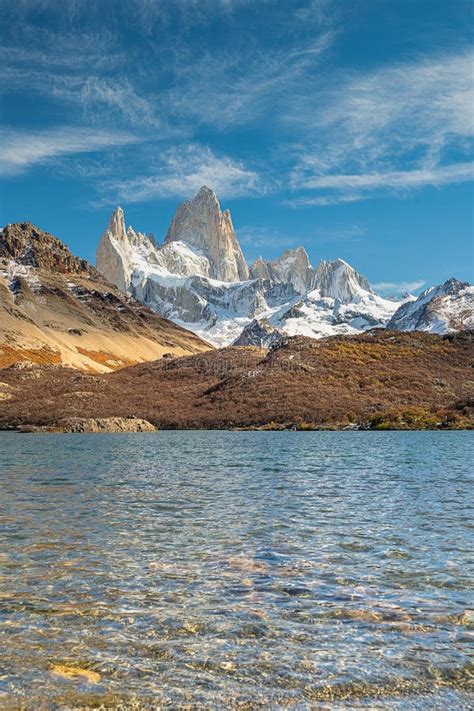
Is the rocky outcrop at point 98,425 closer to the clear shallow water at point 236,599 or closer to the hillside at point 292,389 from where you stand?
the hillside at point 292,389

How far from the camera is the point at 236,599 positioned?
13.4 meters

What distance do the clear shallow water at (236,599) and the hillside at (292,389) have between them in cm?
7801

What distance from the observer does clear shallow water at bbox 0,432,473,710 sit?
942 centimetres

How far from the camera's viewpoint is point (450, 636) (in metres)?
11.2

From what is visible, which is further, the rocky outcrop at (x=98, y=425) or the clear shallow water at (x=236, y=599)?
the rocky outcrop at (x=98, y=425)

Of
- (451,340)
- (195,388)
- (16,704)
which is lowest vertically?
(16,704)

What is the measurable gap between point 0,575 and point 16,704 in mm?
6790

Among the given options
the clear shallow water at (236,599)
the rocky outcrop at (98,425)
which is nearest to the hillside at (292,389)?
the rocky outcrop at (98,425)

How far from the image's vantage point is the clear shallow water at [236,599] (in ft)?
30.9

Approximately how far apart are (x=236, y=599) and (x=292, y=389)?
4156 inches

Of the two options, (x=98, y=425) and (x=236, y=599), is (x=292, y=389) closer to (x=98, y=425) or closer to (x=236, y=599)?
(x=98, y=425)

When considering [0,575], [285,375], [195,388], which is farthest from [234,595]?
[195,388]

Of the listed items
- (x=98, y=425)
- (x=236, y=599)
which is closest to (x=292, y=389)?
(x=98, y=425)

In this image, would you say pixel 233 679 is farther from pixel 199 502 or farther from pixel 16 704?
pixel 199 502
